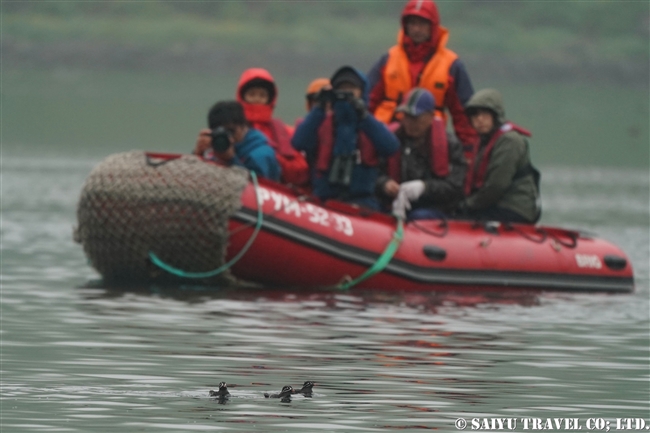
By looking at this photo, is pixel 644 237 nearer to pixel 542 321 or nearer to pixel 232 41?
pixel 542 321

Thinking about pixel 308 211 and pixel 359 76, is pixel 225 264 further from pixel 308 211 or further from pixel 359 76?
pixel 359 76

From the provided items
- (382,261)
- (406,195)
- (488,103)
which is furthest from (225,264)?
(488,103)

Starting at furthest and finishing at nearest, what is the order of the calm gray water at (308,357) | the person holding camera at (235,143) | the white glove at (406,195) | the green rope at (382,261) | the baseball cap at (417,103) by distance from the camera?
the white glove at (406,195)
the baseball cap at (417,103)
the green rope at (382,261)
the person holding camera at (235,143)
the calm gray water at (308,357)

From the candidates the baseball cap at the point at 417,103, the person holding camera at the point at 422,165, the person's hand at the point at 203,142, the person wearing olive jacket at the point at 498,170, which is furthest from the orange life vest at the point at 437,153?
the person's hand at the point at 203,142

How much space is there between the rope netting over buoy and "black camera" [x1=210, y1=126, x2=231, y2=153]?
0.49 ft

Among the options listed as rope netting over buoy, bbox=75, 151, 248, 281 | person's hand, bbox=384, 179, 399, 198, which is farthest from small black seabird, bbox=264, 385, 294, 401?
person's hand, bbox=384, 179, 399, 198

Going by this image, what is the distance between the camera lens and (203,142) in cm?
1367

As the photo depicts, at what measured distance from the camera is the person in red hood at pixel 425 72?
48.2 ft

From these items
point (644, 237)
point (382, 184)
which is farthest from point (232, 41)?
point (382, 184)

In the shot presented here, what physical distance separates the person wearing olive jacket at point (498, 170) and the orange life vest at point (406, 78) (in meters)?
0.61

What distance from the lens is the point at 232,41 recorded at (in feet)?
348

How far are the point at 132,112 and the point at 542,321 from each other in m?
79.5

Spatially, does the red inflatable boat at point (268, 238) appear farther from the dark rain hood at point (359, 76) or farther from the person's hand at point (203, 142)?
the dark rain hood at point (359, 76)

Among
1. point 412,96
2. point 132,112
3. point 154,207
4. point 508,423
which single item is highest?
point 132,112
